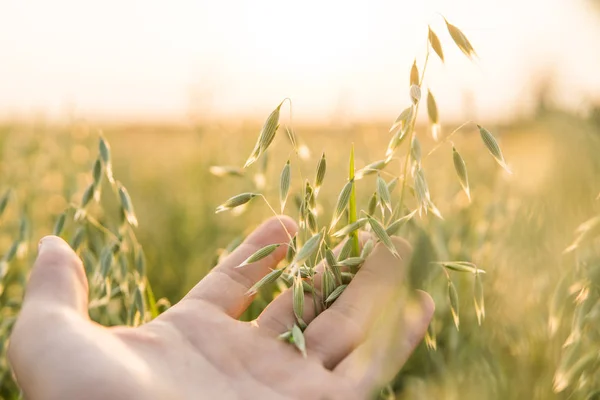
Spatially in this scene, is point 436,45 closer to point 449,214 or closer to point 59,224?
point 59,224

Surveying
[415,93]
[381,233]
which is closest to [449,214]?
[381,233]

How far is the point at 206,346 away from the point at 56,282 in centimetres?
32

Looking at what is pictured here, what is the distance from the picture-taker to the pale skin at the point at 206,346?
1186 millimetres

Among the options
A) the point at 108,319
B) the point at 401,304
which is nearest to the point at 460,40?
the point at 401,304

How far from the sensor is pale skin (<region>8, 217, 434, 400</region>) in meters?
1.19

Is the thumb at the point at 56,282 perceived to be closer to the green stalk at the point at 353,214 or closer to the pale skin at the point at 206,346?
the pale skin at the point at 206,346

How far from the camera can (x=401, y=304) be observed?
1.05 meters

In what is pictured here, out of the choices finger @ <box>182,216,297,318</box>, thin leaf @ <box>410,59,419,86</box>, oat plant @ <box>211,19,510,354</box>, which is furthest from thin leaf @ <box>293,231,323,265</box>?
thin leaf @ <box>410,59,419,86</box>

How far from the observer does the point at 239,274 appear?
5.30 feet

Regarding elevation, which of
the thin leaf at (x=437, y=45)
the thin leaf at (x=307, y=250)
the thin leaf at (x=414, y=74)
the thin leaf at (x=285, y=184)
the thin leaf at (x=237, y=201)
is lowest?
the thin leaf at (x=307, y=250)

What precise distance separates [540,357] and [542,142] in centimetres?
52

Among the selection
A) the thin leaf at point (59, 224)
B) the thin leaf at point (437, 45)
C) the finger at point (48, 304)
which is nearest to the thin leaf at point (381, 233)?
the thin leaf at point (437, 45)

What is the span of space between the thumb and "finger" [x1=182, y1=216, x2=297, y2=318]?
26 cm

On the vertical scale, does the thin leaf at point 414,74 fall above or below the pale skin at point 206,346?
above
